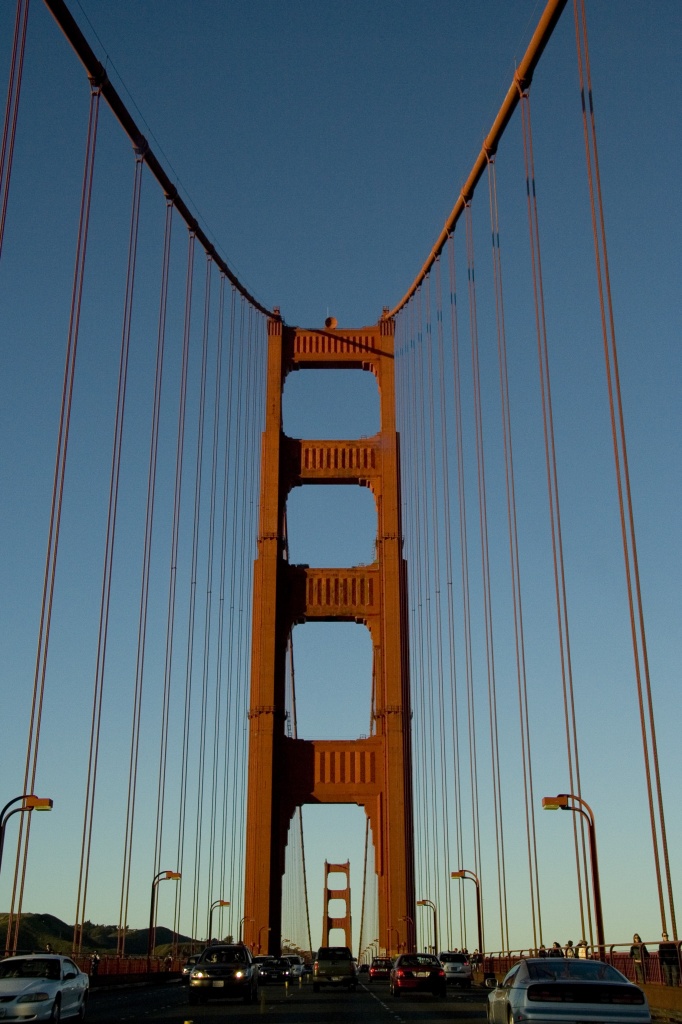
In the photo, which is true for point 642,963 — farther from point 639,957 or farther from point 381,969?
point 381,969

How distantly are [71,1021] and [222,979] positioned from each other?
8.95 metres

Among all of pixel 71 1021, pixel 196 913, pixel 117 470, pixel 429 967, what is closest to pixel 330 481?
pixel 196 913

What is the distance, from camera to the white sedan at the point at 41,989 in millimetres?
17406

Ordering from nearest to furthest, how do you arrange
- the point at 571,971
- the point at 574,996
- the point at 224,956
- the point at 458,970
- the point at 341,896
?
the point at 574,996 → the point at 571,971 → the point at 224,956 → the point at 458,970 → the point at 341,896

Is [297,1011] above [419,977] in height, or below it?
below

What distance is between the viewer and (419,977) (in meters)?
31.8

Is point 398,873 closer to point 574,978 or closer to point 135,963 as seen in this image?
point 135,963

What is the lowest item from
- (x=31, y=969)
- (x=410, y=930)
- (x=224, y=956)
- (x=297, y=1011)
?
(x=297, y=1011)

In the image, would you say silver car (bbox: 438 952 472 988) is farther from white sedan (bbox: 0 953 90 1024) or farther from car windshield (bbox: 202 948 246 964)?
white sedan (bbox: 0 953 90 1024)

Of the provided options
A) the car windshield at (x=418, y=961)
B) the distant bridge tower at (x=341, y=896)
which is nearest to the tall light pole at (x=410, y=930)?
the car windshield at (x=418, y=961)

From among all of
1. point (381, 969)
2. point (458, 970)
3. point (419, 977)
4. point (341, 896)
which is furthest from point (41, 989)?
point (341, 896)

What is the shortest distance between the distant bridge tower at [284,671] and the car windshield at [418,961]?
18667 mm

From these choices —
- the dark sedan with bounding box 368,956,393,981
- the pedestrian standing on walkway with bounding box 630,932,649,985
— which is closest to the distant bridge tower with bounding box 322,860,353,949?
the dark sedan with bounding box 368,956,393,981

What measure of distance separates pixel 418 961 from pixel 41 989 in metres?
16.7
